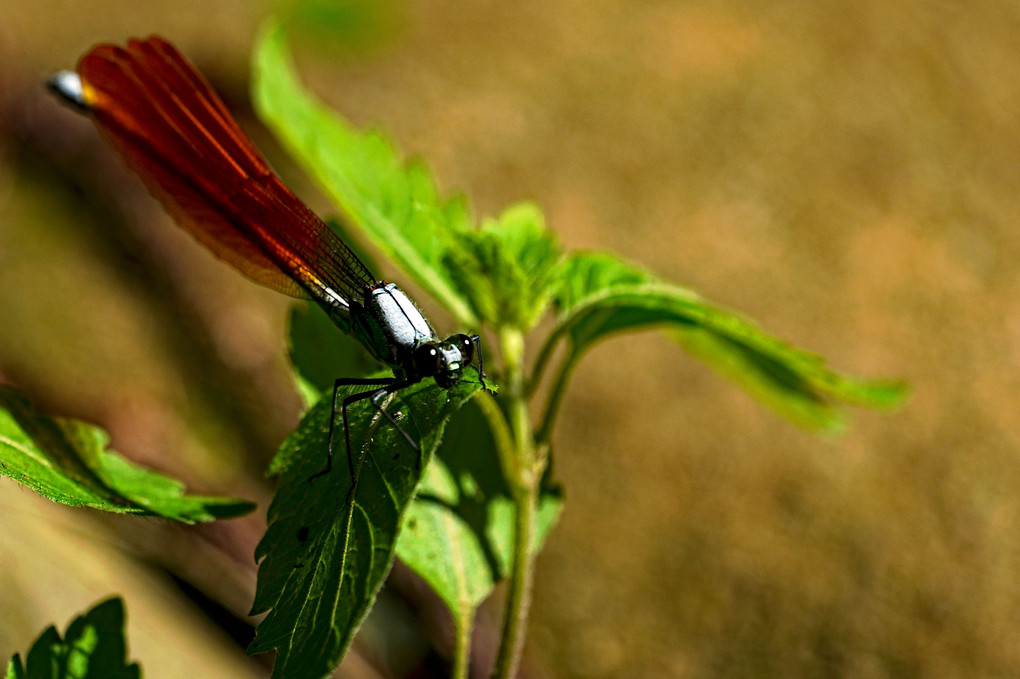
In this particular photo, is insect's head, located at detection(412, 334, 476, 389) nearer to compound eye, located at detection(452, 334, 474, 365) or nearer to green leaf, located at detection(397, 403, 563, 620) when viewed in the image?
compound eye, located at detection(452, 334, 474, 365)

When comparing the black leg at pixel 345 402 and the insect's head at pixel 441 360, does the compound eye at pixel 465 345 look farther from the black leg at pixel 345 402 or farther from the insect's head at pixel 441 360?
the black leg at pixel 345 402

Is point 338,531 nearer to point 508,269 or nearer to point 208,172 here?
point 508,269

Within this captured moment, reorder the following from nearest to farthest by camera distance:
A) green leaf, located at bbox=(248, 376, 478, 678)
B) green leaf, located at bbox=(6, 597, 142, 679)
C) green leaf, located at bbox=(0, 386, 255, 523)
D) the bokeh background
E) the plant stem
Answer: green leaf, located at bbox=(248, 376, 478, 678), green leaf, located at bbox=(0, 386, 255, 523), green leaf, located at bbox=(6, 597, 142, 679), the plant stem, the bokeh background

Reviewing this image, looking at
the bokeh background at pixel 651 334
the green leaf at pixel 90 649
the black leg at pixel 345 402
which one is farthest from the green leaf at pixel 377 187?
the bokeh background at pixel 651 334

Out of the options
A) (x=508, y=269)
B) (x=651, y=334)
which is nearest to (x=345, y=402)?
(x=508, y=269)

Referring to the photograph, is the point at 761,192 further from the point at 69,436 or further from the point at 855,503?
the point at 69,436

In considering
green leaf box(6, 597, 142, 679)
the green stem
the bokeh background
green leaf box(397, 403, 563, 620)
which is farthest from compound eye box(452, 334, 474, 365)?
the bokeh background

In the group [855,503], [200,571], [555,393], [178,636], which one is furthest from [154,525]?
[855,503]
